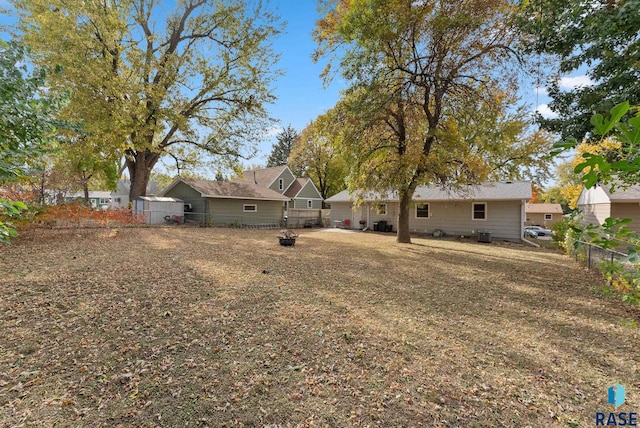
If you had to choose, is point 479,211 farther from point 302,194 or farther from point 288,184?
point 288,184

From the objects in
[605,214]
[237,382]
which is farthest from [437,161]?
[237,382]

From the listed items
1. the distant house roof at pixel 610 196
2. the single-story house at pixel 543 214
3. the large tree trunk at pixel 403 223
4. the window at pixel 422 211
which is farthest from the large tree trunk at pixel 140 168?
the single-story house at pixel 543 214

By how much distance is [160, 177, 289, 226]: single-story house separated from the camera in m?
20.0

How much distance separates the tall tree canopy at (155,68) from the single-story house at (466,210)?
33.2 ft

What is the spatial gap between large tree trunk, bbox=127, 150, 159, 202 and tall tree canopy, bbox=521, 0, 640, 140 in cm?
2021

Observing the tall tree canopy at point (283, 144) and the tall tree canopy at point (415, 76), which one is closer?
the tall tree canopy at point (415, 76)

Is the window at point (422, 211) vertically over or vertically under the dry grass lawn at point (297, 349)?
over

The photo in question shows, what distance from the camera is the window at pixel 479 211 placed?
643 inches

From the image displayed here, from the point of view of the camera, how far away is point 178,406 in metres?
2.55

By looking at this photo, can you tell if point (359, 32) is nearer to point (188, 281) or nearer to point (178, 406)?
point (188, 281)

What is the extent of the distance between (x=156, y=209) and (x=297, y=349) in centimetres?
1833

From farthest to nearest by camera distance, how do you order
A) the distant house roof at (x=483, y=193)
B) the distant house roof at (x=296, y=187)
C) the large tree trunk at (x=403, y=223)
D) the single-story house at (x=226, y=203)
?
the distant house roof at (x=296, y=187), the single-story house at (x=226, y=203), the distant house roof at (x=483, y=193), the large tree trunk at (x=403, y=223)

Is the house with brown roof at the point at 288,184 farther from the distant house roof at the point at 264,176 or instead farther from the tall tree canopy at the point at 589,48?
the tall tree canopy at the point at 589,48

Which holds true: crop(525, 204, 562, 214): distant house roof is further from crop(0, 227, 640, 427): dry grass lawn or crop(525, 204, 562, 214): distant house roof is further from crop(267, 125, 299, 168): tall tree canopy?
crop(0, 227, 640, 427): dry grass lawn
